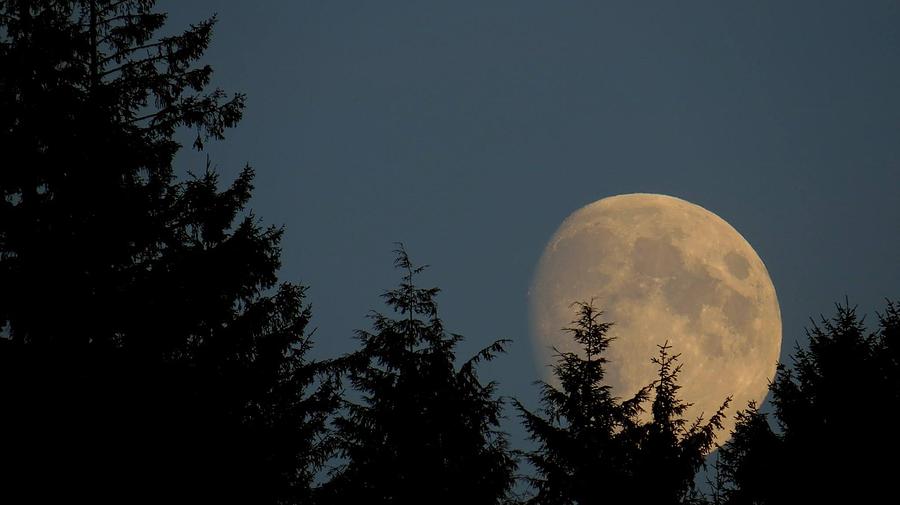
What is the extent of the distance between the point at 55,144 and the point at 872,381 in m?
14.5

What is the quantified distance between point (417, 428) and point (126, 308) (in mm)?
6041

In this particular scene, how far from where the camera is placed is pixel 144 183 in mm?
16859

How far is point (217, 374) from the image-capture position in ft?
49.4

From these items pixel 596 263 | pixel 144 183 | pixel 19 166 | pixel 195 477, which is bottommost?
pixel 195 477

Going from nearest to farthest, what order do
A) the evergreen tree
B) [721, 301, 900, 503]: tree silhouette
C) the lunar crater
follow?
[721, 301, 900, 503]: tree silhouette → the evergreen tree → the lunar crater

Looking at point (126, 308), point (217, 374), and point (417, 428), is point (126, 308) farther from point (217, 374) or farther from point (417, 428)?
point (417, 428)

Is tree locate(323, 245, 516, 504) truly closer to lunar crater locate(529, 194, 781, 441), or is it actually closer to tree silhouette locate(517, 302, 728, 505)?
tree silhouette locate(517, 302, 728, 505)

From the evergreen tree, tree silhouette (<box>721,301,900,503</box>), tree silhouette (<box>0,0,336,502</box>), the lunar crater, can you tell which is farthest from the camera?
the lunar crater

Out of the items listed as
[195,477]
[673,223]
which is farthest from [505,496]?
[673,223]

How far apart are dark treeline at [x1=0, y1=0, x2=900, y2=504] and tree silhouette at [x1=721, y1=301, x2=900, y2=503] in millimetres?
38

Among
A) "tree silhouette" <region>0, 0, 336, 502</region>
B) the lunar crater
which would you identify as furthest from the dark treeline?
the lunar crater

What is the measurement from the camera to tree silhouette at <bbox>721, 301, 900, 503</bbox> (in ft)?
53.4

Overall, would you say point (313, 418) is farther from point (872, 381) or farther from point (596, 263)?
point (596, 263)

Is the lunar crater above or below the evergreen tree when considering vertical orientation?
above
